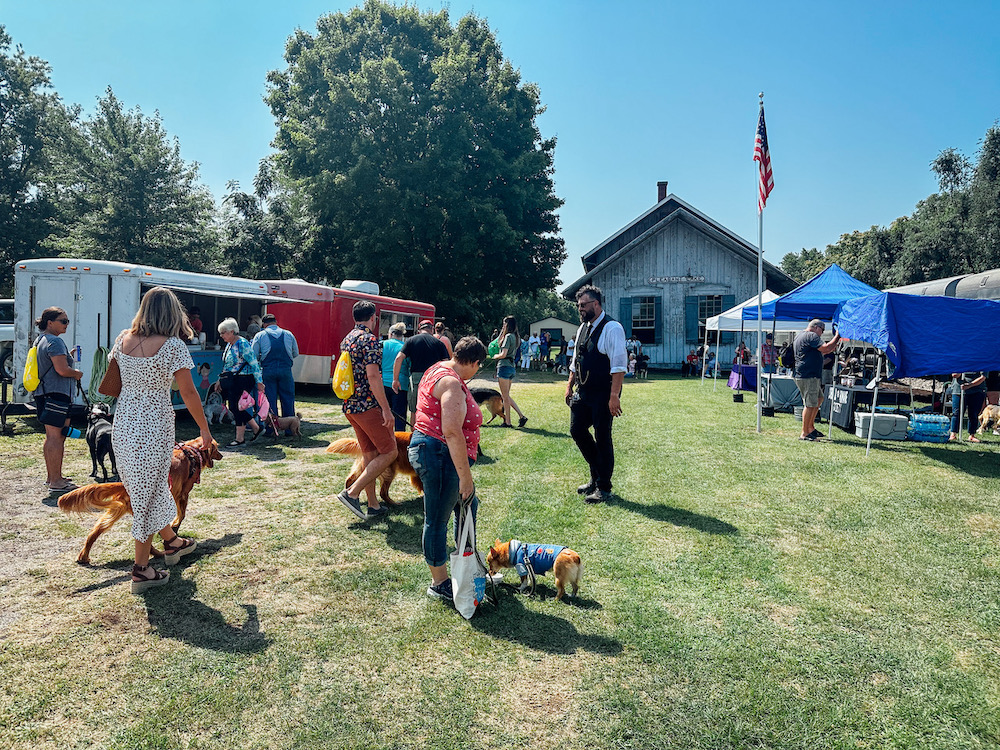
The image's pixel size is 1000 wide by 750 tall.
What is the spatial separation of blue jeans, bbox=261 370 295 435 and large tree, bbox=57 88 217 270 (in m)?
23.9

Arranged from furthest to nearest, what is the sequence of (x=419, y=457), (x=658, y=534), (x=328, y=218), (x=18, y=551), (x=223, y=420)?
(x=328, y=218) < (x=223, y=420) < (x=658, y=534) < (x=18, y=551) < (x=419, y=457)

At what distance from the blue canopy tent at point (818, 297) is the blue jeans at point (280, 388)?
9.63 meters

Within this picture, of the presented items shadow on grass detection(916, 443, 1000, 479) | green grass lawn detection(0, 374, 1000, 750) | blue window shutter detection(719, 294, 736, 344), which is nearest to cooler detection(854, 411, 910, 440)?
shadow on grass detection(916, 443, 1000, 479)

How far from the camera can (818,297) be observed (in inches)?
489

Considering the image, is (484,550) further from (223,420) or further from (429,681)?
(223,420)

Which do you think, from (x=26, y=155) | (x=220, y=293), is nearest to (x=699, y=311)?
(x=220, y=293)

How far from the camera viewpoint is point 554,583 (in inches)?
166

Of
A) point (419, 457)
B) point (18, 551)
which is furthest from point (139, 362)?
point (18, 551)

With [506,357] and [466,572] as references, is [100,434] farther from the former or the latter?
[506,357]

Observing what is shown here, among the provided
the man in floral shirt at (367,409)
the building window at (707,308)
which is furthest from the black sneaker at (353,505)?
the building window at (707,308)

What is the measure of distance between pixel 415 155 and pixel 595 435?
74.3ft

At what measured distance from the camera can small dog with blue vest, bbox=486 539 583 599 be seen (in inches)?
152

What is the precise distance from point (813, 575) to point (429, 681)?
9.48ft

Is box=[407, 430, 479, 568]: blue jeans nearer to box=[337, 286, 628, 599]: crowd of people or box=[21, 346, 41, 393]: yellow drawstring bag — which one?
box=[337, 286, 628, 599]: crowd of people
